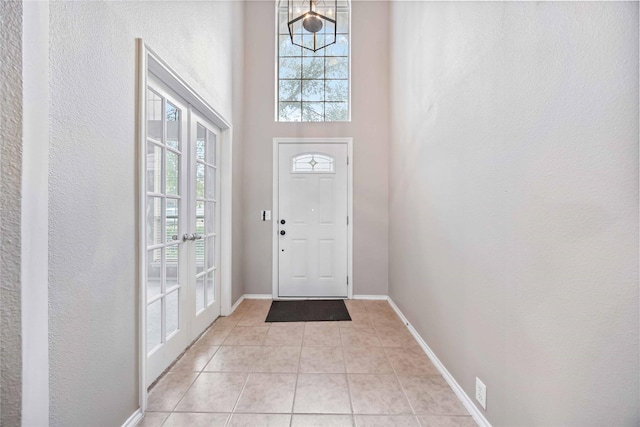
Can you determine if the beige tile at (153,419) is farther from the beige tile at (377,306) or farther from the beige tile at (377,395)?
the beige tile at (377,306)

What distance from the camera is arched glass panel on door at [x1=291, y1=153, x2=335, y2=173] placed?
3.47 meters

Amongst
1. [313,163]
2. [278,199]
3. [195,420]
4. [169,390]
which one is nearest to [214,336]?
[169,390]

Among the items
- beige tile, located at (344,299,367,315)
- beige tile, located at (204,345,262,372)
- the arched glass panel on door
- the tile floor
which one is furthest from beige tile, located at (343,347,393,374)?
the arched glass panel on door

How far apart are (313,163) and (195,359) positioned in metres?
2.39

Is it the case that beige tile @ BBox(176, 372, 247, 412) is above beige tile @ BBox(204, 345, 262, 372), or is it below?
below

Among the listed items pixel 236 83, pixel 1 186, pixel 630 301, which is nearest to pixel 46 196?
pixel 1 186

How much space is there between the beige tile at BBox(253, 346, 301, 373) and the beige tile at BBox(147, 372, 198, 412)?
44 centimetres

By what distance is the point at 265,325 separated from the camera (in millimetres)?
2670

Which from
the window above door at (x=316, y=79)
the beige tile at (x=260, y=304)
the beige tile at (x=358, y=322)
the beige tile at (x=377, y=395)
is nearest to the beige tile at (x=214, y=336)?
the beige tile at (x=260, y=304)

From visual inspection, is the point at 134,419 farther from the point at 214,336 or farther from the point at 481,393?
the point at 481,393

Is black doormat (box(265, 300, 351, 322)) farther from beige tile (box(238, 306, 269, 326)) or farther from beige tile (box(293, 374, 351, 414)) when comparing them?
beige tile (box(293, 374, 351, 414))

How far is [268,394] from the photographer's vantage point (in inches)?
65.1

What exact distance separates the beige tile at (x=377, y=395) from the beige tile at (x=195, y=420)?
2.37 feet

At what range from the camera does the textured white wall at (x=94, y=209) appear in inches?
40.0
